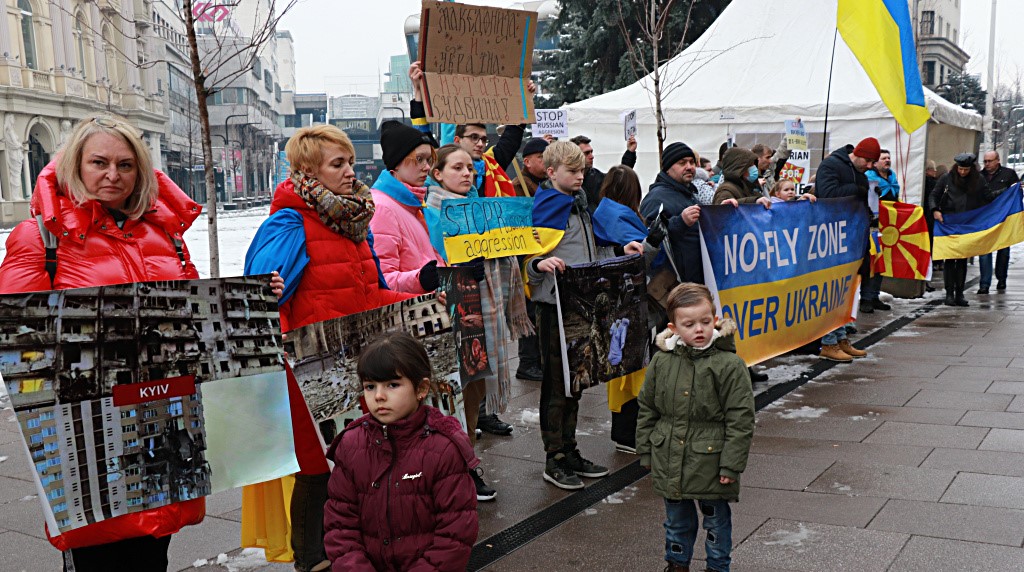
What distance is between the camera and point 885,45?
8430 mm

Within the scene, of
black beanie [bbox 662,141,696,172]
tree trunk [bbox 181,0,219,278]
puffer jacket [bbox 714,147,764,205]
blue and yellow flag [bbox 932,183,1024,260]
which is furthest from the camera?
blue and yellow flag [bbox 932,183,1024,260]

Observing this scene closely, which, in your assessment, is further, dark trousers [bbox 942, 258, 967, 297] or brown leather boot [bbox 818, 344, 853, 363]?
dark trousers [bbox 942, 258, 967, 297]

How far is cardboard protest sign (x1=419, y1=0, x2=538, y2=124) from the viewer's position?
16.9 ft

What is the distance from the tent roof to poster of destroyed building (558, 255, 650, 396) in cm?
1168

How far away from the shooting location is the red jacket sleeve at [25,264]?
108 inches

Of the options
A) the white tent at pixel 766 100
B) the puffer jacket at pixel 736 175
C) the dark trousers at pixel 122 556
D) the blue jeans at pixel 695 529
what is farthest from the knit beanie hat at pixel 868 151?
the dark trousers at pixel 122 556

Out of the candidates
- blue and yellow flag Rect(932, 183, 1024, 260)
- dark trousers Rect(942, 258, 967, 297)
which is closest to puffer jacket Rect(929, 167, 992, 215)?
blue and yellow flag Rect(932, 183, 1024, 260)

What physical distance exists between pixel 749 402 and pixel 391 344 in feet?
4.90

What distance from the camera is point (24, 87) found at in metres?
40.5

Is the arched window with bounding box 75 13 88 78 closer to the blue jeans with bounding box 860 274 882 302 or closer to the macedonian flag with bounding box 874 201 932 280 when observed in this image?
the blue jeans with bounding box 860 274 882 302

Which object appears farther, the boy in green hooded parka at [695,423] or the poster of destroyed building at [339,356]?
A: the boy in green hooded parka at [695,423]

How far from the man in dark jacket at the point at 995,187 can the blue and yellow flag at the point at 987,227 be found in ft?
0.40

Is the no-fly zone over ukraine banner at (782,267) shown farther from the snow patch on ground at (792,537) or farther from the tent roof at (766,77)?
the tent roof at (766,77)

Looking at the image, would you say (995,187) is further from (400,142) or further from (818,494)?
(400,142)
